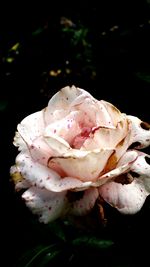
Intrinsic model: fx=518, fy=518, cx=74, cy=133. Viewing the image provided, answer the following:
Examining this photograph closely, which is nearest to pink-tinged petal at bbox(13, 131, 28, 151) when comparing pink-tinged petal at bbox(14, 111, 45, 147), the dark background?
pink-tinged petal at bbox(14, 111, 45, 147)

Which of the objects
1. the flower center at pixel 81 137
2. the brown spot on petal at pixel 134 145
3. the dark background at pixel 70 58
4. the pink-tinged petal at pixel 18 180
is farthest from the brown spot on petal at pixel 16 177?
the dark background at pixel 70 58

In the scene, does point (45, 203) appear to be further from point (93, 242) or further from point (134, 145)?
point (93, 242)

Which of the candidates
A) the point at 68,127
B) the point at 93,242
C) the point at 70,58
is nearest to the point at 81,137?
the point at 68,127

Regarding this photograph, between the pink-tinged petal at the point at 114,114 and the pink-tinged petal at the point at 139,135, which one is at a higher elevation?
the pink-tinged petal at the point at 114,114

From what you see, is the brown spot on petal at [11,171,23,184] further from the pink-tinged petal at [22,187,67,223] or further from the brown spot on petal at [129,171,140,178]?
the brown spot on petal at [129,171,140,178]

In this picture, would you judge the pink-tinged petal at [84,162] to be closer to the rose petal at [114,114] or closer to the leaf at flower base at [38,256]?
the rose petal at [114,114]

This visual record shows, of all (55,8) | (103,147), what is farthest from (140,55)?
(103,147)
